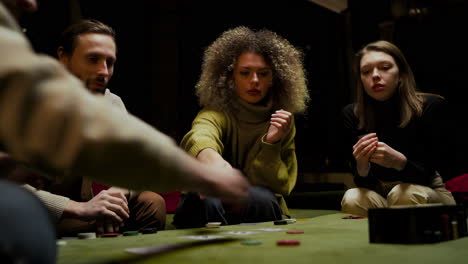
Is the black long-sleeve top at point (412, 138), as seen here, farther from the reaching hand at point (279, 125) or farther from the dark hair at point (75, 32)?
the dark hair at point (75, 32)

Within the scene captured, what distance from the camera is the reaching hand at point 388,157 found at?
2354 millimetres

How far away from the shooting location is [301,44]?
19.4 feet

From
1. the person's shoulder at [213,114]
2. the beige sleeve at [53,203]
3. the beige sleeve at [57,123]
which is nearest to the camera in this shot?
the beige sleeve at [57,123]

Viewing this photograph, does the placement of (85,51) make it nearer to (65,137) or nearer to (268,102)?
(268,102)

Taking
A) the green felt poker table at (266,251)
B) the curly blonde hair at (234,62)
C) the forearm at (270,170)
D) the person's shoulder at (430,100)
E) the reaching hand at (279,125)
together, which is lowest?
the green felt poker table at (266,251)

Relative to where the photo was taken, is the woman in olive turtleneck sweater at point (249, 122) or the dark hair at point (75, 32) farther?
the dark hair at point (75, 32)

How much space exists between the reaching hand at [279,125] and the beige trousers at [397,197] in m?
0.54

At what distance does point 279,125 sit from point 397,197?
0.73 m

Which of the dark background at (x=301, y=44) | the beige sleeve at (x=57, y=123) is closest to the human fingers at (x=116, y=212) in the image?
the beige sleeve at (x=57, y=123)

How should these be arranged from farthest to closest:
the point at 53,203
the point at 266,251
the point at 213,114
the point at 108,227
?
1. the point at 213,114
2. the point at 108,227
3. the point at 53,203
4. the point at 266,251

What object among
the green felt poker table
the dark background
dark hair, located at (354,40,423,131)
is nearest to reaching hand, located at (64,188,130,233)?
the green felt poker table

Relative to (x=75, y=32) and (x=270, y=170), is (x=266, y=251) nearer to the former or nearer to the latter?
(x=270, y=170)

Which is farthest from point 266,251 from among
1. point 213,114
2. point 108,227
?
point 213,114

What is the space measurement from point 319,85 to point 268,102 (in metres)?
3.23
